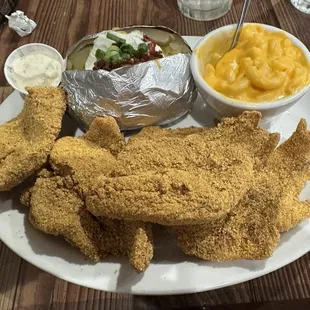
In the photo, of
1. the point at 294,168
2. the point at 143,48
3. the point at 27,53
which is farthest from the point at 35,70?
the point at 294,168

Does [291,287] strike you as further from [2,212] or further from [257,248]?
[2,212]

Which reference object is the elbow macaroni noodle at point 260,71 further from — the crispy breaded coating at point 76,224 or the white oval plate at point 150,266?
the crispy breaded coating at point 76,224

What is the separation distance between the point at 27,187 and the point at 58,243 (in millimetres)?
172

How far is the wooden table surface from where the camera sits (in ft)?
3.24

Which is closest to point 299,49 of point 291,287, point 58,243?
point 291,287

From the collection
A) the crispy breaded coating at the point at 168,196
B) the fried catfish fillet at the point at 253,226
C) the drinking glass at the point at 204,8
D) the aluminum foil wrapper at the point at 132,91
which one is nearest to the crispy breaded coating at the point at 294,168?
the fried catfish fillet at the point at 253,226

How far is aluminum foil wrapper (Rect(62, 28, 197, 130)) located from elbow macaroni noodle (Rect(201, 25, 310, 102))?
8 cm

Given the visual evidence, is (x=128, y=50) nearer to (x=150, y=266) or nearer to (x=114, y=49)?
(x=114, y=49)

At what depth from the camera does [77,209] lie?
3.00ft

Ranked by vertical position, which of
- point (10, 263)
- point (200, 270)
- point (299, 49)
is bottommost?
point (10, 263)

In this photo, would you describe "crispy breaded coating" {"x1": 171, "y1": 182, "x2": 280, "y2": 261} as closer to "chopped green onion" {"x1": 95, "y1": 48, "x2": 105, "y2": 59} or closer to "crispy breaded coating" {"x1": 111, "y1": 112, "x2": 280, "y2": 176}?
"crispy breaded coating" {"x1": 111, "y1": 112, "x2": 280, "y2": 176}

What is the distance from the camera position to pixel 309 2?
5.46 feet

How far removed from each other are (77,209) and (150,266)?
205 millimetres

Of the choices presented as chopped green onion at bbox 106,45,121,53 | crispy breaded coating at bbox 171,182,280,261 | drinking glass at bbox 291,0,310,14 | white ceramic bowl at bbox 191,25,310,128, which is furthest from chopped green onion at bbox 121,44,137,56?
drinking glass at bbox 291,0,310,14
